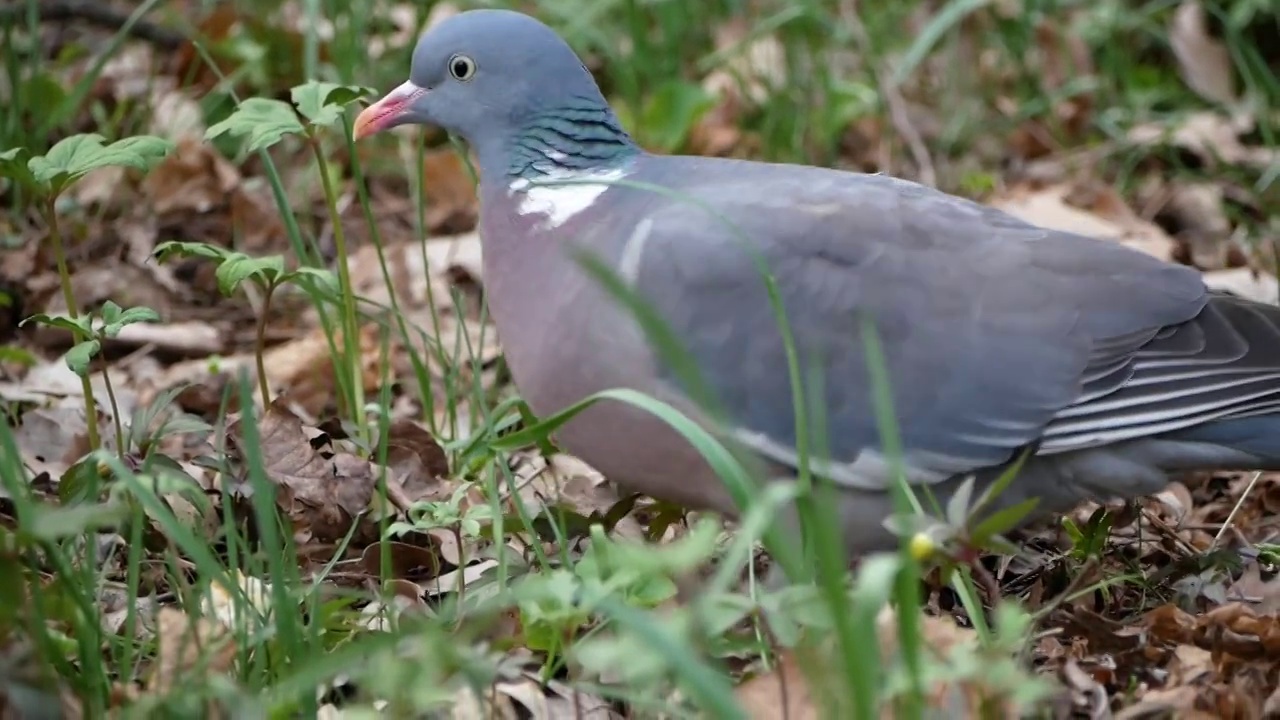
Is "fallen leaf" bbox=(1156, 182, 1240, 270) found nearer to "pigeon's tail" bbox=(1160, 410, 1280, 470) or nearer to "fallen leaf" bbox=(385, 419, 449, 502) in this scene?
"pigeon's tail" bbox=(1160, 410, 1280, 470)

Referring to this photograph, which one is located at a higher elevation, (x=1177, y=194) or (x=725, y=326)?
(x=725, y=326)

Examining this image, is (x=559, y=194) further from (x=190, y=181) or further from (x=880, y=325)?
(x=190, y=181)

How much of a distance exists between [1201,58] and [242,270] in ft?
12.0

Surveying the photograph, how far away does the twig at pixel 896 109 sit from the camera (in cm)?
524

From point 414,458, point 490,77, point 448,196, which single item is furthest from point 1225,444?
point 448,196

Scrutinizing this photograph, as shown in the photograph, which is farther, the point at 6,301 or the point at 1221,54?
the point at 1221,54

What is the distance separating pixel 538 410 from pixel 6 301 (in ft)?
5.76

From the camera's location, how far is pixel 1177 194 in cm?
507

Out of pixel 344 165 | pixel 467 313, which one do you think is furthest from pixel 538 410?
pixel 344 165

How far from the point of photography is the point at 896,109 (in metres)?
5.44

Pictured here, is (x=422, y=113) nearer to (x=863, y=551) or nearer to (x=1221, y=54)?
(x=863, y=551)

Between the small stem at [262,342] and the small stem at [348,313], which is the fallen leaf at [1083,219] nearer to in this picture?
the small stem at [348,313]

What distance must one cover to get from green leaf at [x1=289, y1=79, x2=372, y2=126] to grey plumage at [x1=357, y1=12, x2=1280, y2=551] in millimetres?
437

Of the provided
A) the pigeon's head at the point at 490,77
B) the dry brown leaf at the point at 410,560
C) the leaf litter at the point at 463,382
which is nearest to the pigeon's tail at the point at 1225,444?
the leaf litter at the point at 463,382
